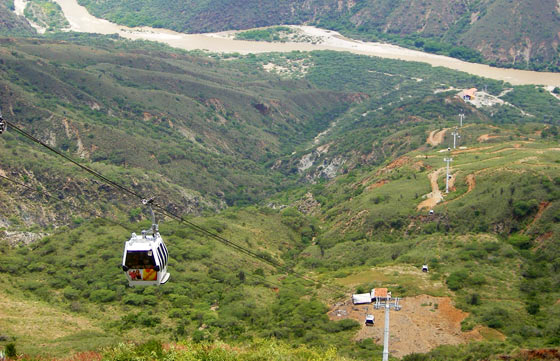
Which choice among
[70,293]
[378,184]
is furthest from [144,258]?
[378,184]

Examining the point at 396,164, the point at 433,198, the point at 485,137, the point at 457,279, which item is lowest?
the point at 457,279

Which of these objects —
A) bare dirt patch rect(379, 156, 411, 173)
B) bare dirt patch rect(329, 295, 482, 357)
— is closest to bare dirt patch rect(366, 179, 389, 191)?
bare dirt patch rect(379, 156, 411, 173)

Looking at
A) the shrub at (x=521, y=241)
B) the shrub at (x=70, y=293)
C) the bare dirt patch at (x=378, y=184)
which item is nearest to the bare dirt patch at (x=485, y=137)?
the bare dirt patch at (x=378, y=184)

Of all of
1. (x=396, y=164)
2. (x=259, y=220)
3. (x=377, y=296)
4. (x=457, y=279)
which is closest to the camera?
(x=377, y=296)

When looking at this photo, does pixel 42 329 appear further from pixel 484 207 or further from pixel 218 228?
pixel 484 207

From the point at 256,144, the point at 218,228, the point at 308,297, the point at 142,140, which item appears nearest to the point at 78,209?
the point at 218,228

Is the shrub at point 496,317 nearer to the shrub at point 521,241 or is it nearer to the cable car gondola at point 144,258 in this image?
the shrub at point 521,241

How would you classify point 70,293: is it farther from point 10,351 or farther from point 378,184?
point 378,184
